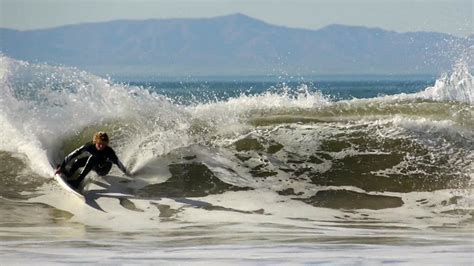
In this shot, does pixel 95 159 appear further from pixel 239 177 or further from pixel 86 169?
pixel 239 177

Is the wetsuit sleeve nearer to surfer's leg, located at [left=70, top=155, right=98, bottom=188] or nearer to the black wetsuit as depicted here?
the black wetsuit

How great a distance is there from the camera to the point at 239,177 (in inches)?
521

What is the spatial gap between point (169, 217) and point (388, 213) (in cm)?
272

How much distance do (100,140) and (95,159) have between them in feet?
1.03

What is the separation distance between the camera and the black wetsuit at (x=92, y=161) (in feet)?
40.8

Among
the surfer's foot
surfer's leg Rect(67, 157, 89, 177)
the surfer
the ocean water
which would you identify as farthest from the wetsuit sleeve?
the ocean water

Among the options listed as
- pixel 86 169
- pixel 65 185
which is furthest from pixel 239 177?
pixel 65 185

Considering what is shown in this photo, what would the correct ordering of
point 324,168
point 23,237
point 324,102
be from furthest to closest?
1. point 324,102
2. point 324,168
3. point 23,237

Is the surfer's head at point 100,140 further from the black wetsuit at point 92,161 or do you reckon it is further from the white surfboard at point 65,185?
the white surfboard at point 65,185

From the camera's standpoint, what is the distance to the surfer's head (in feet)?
40.4

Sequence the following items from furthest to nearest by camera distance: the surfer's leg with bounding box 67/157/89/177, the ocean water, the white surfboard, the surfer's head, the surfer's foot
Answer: the surfer's leg with bounding box 67/157/89/177 → the surfer's foot → the surfer's head → the white surfboard → the ocean water

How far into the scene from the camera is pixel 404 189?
42.3 ft

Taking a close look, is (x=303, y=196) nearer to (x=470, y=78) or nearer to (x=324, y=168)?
(x=324, y=168)

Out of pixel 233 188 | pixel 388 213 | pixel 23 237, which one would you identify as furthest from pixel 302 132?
pixel 23 237
